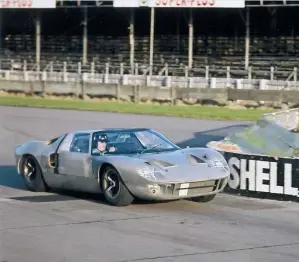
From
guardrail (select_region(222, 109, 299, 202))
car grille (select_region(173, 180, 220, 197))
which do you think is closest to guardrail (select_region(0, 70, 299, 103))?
guardrail (select_region(222, 109, 299, 202))

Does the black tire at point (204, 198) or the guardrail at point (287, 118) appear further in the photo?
the guardrail at point (287, 118)

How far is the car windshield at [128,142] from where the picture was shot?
12.9 m

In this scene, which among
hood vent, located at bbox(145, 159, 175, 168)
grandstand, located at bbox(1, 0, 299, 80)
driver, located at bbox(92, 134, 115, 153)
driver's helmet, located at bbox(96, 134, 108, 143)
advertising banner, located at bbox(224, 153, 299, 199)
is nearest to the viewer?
hood vent, located at bbox(145, 159, 175, 168)

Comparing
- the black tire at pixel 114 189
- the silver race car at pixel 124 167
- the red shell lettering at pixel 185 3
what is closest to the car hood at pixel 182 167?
the silver race car at pixel 124 167

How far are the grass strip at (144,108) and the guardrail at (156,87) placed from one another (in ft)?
2.30

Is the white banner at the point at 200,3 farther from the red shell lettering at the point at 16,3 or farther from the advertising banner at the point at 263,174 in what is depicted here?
the advertising banner at the point at 263,174

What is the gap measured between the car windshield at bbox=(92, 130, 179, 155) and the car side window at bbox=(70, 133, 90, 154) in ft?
0.48

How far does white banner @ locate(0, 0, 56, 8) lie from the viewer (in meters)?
49.1

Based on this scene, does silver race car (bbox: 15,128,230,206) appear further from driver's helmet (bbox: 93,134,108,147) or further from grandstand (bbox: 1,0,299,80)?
grandstand (bbox: 1,0,299,80)

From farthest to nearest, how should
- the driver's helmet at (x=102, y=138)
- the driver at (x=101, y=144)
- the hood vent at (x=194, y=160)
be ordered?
the driver's helmet at (x=102, y=138) → the driver at (x=101, y=144) → the hood vent at (x=194, y=160)

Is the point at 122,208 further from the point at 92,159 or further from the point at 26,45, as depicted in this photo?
the point at 26,45

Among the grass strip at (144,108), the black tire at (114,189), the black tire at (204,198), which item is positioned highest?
the black tire at (114,189)

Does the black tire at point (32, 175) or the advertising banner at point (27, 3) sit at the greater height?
the advertising banner at point (27, 3)

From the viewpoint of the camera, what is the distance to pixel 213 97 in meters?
36.6
